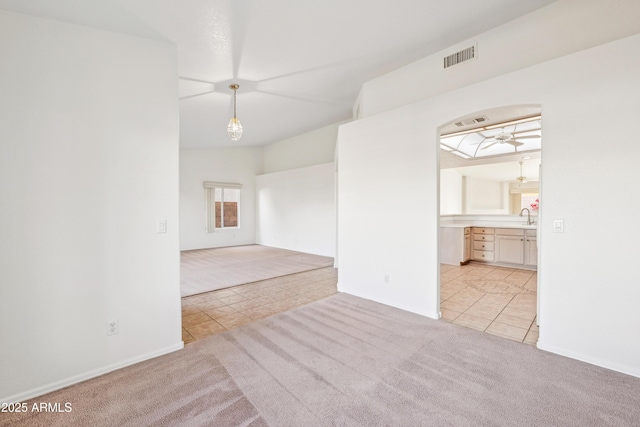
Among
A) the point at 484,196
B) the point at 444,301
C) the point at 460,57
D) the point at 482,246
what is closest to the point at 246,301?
the point at 444,301

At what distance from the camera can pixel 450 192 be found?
7.40 metres

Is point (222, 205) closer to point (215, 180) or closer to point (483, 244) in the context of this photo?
point (215, 180)

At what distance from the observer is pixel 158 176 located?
8.12 feet

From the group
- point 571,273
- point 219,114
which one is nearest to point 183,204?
point 219,114

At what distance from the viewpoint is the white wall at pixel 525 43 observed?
2.28 meters

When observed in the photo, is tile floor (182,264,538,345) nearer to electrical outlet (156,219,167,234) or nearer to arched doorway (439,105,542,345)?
arched doorway (439,105,542,345)

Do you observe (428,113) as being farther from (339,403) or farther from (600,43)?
(339,403)

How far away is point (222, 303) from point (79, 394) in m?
1.91

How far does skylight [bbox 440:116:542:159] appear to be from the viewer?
4.94 meters

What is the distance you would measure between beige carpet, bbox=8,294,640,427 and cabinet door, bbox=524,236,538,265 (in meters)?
3.82

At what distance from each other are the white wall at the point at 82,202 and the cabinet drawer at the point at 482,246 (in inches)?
250

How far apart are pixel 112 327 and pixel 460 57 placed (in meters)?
4.44

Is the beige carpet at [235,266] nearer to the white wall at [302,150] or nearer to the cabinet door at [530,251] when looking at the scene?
the white wall at [302,150]

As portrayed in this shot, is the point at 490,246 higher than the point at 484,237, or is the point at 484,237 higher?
the point at 484,237
